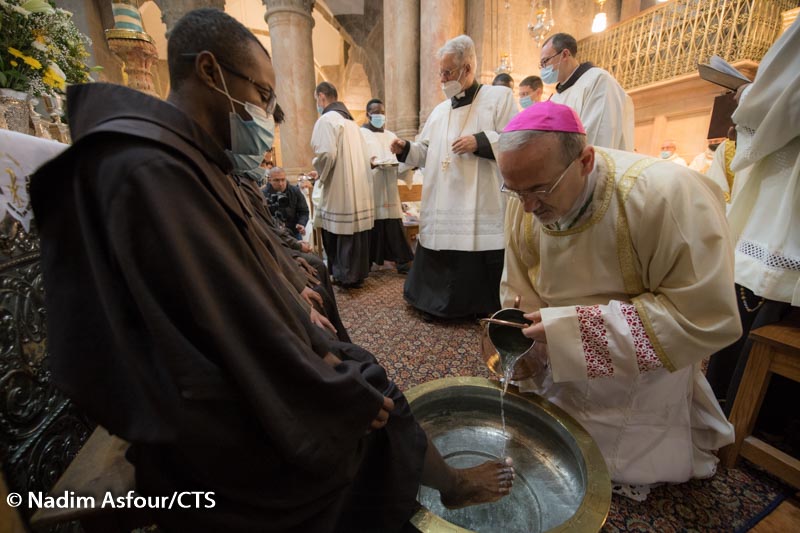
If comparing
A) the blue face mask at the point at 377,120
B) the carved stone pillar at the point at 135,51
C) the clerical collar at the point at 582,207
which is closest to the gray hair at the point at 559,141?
the clerical collar at the point at 582,207

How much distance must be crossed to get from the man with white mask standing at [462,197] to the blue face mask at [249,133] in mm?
2230

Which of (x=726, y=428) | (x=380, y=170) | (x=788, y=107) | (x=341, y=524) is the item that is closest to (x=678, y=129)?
(x=380, y=170)

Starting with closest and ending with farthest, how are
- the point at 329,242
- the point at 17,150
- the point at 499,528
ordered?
the point at 17,150, the point at 499,528, the point at 329,242

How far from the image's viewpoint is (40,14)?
1.83 meters

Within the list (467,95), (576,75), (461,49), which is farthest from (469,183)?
(576,75)

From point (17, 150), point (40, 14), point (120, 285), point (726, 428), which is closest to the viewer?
point (120, 285)

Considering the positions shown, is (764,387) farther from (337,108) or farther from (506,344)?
(337,108)

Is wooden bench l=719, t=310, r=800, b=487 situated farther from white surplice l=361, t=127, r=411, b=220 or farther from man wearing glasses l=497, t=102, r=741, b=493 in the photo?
white surplice l=361, t=127, r=411, b=220

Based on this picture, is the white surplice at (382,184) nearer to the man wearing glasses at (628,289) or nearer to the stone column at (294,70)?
→ the stone column at (294,70)

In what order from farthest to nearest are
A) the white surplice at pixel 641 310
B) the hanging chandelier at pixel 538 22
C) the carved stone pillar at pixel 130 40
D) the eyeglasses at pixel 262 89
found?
the hanging chandelier at pixel 538 22, the carved stone pillar at pixel 130 40, the white surplice at pixel 641 310, the eyeglasses at pixel 262 89

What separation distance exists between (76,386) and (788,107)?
2790 mm

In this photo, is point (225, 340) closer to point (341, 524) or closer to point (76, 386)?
point (76, 386)

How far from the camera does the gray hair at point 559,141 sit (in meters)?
1.33

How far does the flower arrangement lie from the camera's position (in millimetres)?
1687
